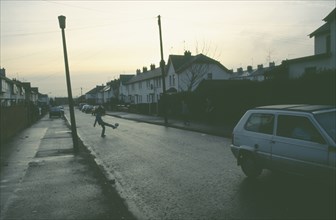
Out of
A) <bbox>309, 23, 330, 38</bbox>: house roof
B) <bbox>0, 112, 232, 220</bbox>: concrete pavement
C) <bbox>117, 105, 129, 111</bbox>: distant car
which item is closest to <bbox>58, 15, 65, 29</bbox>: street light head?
<bbox>0, 112, 232, 220</bbox>: concrete pavement

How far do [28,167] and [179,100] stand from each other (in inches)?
1013

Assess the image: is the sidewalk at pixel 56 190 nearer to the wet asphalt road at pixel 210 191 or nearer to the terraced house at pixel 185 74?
the wet asphalt road at pixel 210 191

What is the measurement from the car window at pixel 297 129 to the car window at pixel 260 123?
28cm

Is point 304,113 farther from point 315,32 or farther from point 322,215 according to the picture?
point 315,32

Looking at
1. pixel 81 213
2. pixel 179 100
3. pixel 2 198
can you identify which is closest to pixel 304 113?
pixel 81 213

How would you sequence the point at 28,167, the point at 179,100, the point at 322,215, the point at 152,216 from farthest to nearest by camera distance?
the point at 179,100 → the point at 28,167 → the point at 152,216 → the point at 322,215

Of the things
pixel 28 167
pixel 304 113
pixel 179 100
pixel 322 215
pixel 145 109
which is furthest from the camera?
pixel 145 109

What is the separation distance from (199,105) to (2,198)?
24333 mm

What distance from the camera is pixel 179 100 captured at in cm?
3653

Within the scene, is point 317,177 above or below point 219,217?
above

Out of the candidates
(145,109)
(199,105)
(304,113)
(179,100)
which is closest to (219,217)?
(304,113)

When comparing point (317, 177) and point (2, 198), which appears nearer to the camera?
point (317, 177)

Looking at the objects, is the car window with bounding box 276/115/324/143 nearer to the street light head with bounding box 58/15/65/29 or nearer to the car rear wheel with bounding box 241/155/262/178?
the car rear wheel with bounding box 241/155/262/178

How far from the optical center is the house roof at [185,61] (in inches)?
2057
